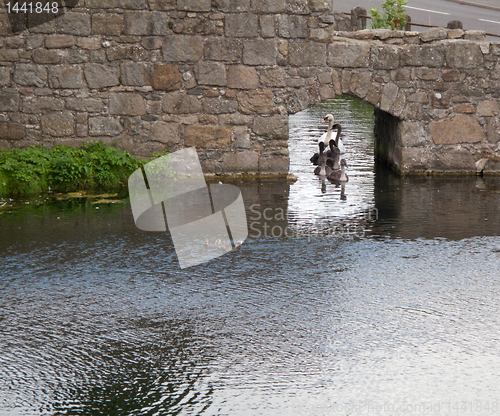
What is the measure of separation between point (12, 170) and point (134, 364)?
629 cm

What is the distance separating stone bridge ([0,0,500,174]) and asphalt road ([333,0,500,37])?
11.0 metres

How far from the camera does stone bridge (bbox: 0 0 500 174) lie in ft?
34.0

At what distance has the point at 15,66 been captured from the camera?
406 inches

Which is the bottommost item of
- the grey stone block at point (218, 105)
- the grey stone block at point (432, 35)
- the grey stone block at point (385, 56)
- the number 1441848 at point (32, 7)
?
the grey stone block at point (218, 105)

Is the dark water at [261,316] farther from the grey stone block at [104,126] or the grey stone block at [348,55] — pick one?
the grey stone block at [348,55]

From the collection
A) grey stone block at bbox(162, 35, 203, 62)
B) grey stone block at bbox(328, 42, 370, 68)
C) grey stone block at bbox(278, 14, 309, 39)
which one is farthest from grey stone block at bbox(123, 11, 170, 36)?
grey stone block at bbox(328, 42, 370, 68)

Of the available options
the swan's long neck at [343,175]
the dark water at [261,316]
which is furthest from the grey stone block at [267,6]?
the dark water at [261,316]

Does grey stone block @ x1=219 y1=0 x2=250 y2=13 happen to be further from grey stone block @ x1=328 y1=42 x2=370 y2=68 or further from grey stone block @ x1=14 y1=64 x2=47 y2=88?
grey stone block @ x1=14 y1=64 x2=47 y2=88

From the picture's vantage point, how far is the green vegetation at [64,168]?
9.74 metres

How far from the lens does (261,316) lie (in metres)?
5.00

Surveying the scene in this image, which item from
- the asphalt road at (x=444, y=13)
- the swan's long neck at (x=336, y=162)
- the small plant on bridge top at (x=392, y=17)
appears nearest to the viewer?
the swan's long neck at (x=336, y=162)

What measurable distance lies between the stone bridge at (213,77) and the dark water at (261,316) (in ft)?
8.03

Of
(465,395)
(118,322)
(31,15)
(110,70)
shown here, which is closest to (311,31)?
(110,70)

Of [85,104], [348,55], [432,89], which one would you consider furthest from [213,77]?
[432,89]
